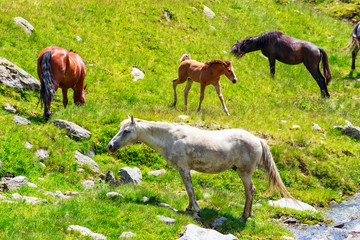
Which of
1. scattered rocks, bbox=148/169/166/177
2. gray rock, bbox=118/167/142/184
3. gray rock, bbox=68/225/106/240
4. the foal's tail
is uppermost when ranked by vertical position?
the foal's tail

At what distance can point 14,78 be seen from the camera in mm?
13508

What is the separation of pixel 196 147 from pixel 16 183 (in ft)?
12.9

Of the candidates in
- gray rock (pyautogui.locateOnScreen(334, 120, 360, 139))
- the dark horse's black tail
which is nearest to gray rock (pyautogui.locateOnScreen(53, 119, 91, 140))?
the dark horse's black tail

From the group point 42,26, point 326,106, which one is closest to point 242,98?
point 326,106

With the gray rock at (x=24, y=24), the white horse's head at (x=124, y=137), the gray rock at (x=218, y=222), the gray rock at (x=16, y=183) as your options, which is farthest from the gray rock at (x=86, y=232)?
the gray rock at (x=24, y=24)

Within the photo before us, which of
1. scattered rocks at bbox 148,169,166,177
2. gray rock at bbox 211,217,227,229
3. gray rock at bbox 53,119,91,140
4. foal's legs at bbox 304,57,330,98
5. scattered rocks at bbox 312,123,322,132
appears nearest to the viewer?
gray rock at bbox 211,217,227,229

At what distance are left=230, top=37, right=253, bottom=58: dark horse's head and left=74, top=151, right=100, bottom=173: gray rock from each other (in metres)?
14.8

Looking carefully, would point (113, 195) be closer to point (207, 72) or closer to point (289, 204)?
point (289, 204)

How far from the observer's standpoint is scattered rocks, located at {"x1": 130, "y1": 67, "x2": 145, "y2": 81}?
19.0 meters

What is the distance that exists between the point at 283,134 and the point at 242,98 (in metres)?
5.91

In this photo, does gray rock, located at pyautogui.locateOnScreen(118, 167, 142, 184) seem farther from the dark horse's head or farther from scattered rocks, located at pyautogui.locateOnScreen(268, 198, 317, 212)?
the dark horse's head

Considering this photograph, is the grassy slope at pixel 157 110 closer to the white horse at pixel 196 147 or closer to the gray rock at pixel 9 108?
the gray rock at pixel 9 108

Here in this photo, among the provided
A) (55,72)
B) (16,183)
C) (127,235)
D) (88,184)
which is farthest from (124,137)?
(55,72)

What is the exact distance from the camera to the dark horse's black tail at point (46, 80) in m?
11.8
